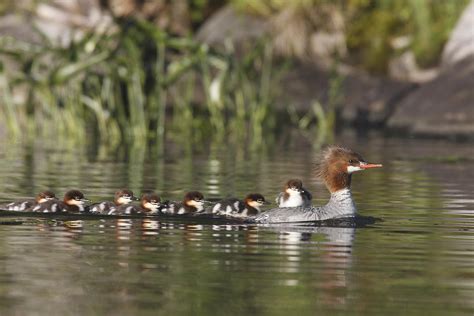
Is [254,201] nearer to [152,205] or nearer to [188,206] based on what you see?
[188,206]

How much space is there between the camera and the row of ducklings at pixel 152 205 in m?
12.6

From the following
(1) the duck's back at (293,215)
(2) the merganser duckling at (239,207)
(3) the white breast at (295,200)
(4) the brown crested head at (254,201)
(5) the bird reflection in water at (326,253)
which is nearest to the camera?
(5) the bird reflection in water at (326,253)

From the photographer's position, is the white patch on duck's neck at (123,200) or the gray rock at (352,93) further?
the gray rock at (352,93)

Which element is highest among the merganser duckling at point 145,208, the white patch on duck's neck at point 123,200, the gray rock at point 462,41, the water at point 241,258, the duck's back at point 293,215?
the gray rock at point 462,41

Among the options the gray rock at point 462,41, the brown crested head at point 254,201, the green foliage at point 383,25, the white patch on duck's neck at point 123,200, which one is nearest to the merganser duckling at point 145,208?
the white patch on duck's neck at point 123,200

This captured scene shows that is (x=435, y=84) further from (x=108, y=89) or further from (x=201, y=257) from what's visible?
(x=201, y=257)

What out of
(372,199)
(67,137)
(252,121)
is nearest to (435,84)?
(252,121)

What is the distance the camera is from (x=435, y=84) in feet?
87.6

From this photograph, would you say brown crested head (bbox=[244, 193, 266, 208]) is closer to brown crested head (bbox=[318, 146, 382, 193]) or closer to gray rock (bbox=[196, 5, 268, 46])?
brown crested head (bbox=[318, 146, 382, 193])

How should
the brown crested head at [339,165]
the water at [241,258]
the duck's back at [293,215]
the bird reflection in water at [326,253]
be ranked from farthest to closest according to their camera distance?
the brown crested head at [339,165] → the duck's back at [293,215] → the bird reflection in water at [326,253] → the water at [241,258]

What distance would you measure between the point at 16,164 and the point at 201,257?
906 centimetres

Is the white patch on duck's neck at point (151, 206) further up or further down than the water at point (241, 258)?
further up

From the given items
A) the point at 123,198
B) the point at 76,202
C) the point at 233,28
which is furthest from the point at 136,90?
the point at 233,28

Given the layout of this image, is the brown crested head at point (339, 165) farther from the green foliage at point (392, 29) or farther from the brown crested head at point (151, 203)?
the green foliage at point (392, 29)
